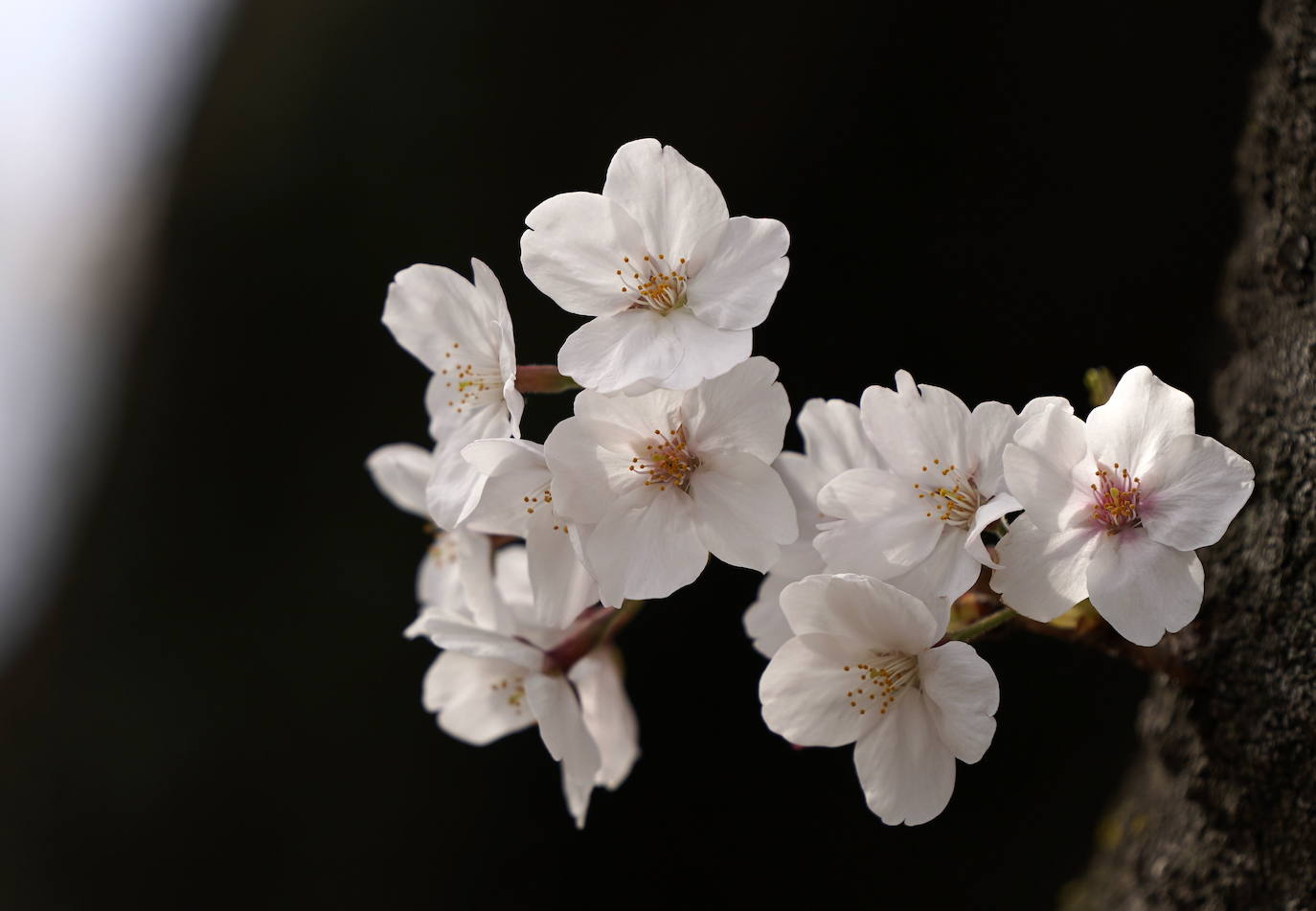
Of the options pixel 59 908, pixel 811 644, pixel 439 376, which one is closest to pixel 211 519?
pixel 59 908

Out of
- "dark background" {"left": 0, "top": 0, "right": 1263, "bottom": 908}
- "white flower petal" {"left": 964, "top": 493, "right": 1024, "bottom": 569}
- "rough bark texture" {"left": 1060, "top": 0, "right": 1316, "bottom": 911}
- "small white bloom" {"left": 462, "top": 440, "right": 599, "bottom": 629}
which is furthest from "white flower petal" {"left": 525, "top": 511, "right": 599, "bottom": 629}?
"dark background" {"left": 0, "top": 0, "right": 1263, "bottom": 908}

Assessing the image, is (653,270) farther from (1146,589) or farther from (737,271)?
(1146,589)

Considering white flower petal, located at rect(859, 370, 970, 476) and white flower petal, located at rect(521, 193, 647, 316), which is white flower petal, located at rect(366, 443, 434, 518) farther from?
white flower petal, located at rect(859, 370, 970, 476)


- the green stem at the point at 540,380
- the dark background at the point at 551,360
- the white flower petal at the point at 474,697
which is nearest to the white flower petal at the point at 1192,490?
the green stem at the point at 540,380

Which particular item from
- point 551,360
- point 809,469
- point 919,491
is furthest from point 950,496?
point 551,360

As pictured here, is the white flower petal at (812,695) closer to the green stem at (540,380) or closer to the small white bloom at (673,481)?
the small white bloom at (673,481)

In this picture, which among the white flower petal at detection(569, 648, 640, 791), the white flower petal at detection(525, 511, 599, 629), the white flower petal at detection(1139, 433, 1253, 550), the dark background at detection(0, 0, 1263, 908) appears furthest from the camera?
the dark background at detection(0, 0, 1263, 908)

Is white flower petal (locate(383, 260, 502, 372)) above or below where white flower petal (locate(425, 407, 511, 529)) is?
above

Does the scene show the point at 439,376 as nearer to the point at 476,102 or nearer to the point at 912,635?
the point at 912,635
